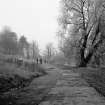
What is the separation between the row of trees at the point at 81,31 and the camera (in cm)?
1936

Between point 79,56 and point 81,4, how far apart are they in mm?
8024

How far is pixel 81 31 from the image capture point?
20484mm

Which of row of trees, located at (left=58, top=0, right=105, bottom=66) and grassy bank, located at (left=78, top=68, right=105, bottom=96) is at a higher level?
row of trees, located at (left=58, top=0, right=105, bottom=66)

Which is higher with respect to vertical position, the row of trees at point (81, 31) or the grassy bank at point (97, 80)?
the row of trees at point (81, 31)

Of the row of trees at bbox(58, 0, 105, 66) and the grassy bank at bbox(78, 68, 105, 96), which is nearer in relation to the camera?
the grassy bank at bbox(78, 68, 105, 96)

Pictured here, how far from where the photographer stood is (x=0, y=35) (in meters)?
32.7

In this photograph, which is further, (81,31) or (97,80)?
(81,31)

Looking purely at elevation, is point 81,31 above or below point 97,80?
above

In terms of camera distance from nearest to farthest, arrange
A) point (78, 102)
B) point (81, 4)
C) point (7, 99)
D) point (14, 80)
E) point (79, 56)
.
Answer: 1. point (78, 102)
2. point (7, 99)
3. point (14, 80)
4. point (81, 4)
5. point (79, 56)

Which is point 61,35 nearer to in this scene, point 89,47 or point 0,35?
point 89,47

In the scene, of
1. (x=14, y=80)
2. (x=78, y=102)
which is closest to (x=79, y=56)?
(x=14, y=80)

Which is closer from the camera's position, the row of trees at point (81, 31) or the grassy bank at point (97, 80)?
the grassy bank at point (97, 80)

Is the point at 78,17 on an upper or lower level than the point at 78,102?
upper

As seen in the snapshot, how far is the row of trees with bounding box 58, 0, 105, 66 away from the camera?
63.5 ft
